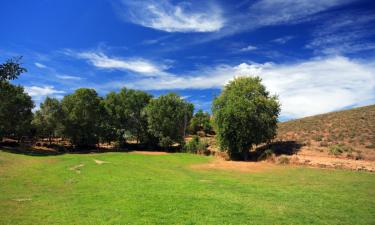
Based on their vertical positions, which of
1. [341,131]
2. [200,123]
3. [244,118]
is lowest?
[341,131]

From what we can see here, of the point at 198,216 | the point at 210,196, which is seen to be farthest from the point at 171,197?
the point at 198,216

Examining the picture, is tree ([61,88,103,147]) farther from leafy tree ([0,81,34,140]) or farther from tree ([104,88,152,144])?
leafy tree ([0,81,34,140])

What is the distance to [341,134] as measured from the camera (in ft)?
163

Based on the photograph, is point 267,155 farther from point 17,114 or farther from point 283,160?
point 17,114

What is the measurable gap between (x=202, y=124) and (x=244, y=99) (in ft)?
194

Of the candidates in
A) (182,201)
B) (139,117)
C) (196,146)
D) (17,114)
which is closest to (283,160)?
(196,146)

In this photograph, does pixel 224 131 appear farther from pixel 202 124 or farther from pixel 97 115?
pixel 202 124

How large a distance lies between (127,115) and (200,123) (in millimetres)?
43518

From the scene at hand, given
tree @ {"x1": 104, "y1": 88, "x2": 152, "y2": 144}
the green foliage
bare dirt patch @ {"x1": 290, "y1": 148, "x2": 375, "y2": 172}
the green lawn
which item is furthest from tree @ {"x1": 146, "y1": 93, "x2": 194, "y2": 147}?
the green lawn

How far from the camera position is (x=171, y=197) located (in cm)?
1745

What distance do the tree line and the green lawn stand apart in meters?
21.4

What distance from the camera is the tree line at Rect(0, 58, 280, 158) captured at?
153 ft

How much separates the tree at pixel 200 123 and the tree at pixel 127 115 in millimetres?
34395

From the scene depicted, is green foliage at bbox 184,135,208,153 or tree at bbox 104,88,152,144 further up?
tree at bbox 104,88,152,144
